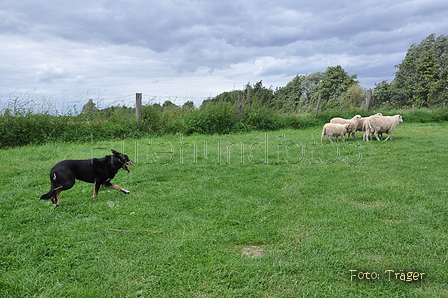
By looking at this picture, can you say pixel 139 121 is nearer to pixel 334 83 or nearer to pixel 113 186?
pixel 113 186

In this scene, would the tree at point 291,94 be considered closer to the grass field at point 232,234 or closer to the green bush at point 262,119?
the green bush at point 262,119

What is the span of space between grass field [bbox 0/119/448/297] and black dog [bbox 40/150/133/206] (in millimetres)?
295

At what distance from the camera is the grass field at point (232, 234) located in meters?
2.66

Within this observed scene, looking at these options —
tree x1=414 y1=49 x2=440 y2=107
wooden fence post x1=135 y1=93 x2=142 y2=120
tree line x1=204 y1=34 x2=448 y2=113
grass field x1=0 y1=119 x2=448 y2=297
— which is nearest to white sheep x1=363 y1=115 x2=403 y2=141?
grass field x1=0 y1=119 x2=448 y2=297

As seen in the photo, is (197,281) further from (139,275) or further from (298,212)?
(298,212)

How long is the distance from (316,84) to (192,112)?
34.9 m

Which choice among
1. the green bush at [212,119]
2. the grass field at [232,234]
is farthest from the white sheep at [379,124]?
the green bush at [212,119]

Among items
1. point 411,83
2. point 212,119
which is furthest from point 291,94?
point 212,119

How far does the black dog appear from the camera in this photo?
14.2 ft

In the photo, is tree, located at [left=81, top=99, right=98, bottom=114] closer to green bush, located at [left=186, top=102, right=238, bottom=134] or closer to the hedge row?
the hedge row

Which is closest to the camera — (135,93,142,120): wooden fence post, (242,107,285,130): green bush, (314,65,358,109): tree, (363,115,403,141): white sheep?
(363,115,403,141): white sheep

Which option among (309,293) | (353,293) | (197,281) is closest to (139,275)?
(197,281)

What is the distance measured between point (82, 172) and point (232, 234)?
273cm

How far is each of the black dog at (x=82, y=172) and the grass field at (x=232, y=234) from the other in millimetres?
295
